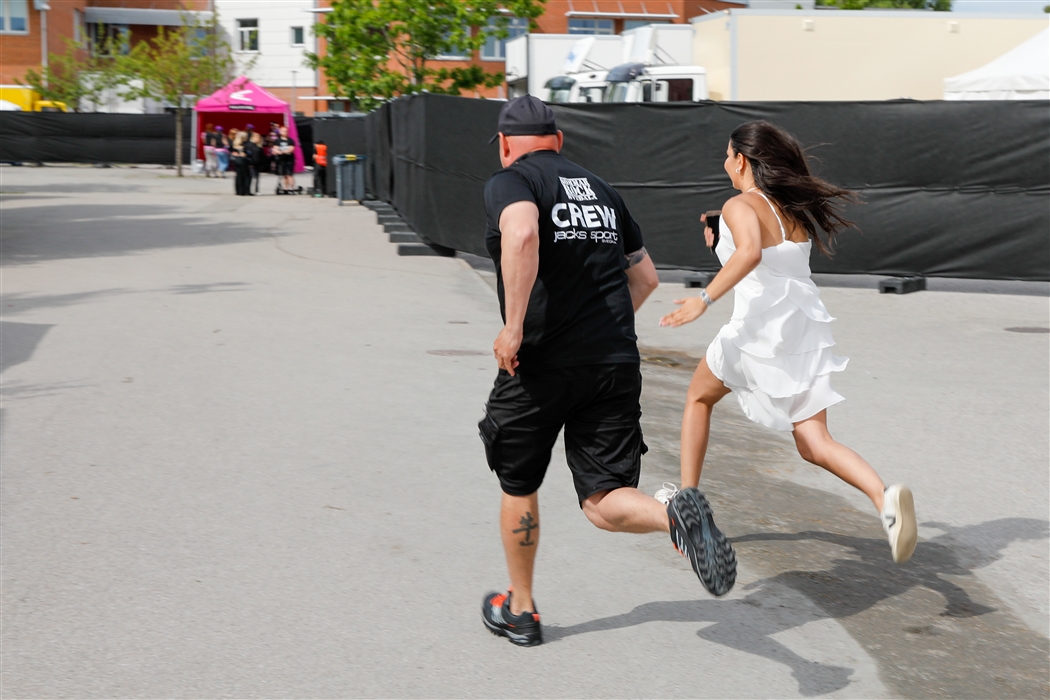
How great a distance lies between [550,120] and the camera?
4.05 metres

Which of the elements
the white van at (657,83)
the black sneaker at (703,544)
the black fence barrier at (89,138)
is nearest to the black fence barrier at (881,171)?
the white van at (657,83)

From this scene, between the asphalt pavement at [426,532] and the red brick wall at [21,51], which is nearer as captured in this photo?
the asphalt pavement at [426,532]

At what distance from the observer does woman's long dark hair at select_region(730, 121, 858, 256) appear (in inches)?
192

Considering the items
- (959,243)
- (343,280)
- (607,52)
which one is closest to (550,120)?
(343,280)

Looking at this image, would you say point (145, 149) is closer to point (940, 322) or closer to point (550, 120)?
point (940, 322)

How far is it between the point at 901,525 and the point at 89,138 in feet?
158

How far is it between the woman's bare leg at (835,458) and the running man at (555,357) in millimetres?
1001

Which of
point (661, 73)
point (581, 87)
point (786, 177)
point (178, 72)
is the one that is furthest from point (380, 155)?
point (178, 72)

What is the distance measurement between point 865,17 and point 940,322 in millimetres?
10607

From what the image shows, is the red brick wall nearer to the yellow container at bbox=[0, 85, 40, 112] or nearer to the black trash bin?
the yellow container at bbox=[0, 85, 40, 112]

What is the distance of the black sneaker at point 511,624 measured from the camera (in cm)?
406

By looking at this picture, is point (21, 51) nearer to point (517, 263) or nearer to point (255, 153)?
point (255, 153)

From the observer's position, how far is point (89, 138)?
4728cm

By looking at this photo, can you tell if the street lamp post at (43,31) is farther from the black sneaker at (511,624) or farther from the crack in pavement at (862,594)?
the black sneaker at (511,624)
